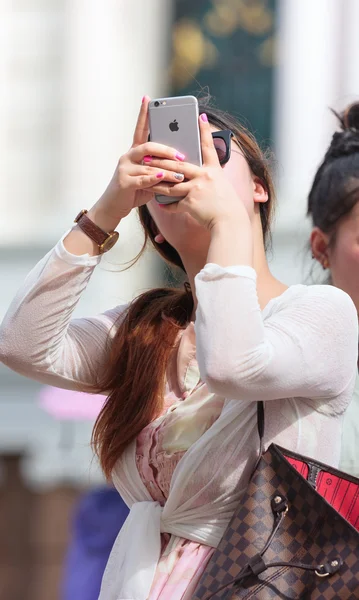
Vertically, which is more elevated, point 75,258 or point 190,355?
point 75,258

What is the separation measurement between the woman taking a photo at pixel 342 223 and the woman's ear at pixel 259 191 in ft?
1.54

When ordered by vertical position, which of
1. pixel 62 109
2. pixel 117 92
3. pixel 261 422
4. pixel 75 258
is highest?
pixel 75 258

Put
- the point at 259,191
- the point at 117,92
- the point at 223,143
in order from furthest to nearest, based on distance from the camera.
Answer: the point at 117,92, the point at 259,191, the point at 223,143

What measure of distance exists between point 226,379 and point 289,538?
23 cm

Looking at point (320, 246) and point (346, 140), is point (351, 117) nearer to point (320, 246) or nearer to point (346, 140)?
point (346, 140)

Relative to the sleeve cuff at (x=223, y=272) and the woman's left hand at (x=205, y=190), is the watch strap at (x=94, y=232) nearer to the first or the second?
the woman's left hand at (x=205, y=190)

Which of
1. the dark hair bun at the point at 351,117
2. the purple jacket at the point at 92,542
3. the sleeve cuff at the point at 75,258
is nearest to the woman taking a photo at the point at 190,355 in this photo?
the sleeve cuff at the point at 75,258

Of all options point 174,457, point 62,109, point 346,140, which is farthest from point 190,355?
point 62,109

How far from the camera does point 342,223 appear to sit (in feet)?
7.63

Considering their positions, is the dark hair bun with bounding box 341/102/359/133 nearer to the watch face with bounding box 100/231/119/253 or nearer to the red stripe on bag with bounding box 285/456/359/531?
the watch face with bounding box 100/231/119/253

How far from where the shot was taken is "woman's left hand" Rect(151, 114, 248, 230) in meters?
1.56

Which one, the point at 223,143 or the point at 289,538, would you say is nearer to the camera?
the point at 289,538

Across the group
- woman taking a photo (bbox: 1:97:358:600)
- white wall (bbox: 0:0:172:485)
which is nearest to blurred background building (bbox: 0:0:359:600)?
white wall (bbox: 0:0:172:485)

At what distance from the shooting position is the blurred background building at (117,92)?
6.80 metres
